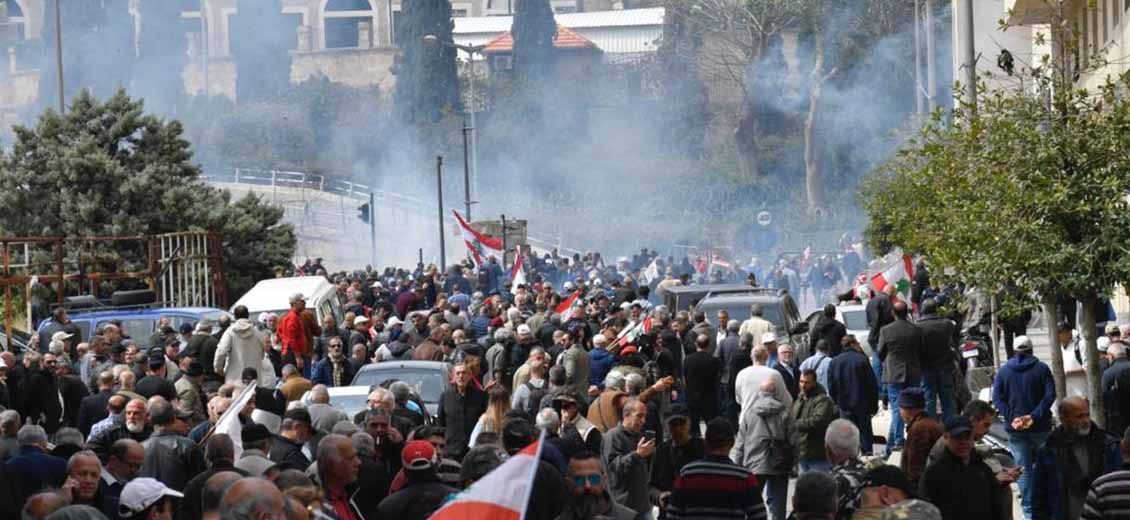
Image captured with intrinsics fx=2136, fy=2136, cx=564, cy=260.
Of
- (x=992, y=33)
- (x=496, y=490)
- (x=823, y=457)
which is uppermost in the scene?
(x=992, y=33)

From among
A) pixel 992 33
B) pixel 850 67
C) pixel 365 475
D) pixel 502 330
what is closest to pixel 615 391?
pixel 365 475

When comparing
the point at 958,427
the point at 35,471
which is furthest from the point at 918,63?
the point at 958,427

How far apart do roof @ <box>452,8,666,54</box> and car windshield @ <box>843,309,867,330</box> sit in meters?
79.4

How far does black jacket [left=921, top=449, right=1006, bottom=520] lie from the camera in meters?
10.4

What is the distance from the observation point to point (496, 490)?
7.02 meters

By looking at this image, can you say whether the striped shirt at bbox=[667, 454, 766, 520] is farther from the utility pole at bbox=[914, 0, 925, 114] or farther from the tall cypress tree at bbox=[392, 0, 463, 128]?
the tall cypress tree at bbox=[392, 0, 463, 128]

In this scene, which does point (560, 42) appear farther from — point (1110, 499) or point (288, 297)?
point (1110, 499)

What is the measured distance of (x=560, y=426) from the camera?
12875mm

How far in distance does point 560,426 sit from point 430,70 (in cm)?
8093

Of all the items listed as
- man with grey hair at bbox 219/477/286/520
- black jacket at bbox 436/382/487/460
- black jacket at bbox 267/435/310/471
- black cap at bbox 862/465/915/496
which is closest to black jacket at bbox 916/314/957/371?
black jacket at bbox 436/382/487/460

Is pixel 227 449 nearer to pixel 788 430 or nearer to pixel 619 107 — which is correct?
pixel 788 430

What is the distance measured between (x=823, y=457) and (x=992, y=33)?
34.5 meters

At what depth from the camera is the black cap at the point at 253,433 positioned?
11.4 metres

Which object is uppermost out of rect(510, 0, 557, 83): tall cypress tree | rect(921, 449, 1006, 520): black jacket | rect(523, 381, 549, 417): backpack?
rect(510, 0, 557, 83): tall cypress tree
